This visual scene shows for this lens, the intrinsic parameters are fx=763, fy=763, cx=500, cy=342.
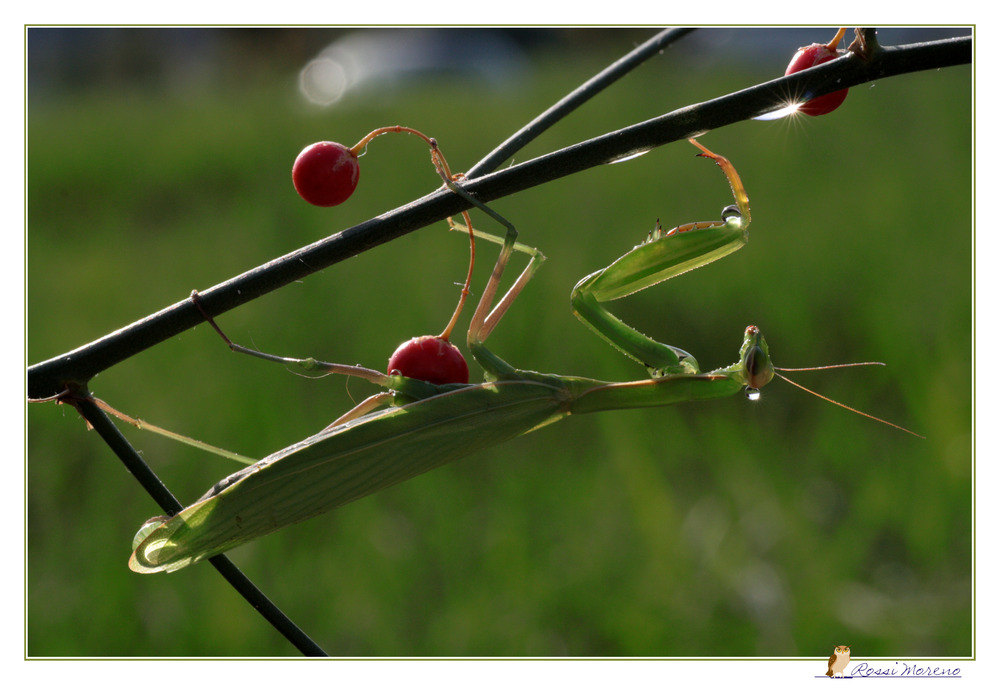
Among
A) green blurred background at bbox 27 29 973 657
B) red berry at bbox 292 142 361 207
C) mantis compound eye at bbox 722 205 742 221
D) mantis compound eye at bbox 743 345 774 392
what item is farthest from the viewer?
green blurred background at bbox 27 29 973 657

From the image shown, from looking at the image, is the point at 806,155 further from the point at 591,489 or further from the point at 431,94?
the point at 431,94

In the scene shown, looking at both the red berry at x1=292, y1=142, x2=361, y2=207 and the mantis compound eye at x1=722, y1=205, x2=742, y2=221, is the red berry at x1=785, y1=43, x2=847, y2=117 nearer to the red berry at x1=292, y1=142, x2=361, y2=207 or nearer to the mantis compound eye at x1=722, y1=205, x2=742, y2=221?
the mantis compound eye at x1=722, y1=205, x2=742, y2=221

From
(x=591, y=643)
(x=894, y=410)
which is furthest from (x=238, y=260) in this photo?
(x=894, y=410)

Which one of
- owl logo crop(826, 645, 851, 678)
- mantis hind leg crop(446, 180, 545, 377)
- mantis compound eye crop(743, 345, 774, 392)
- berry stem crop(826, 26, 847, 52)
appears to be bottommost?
owl logo crop(826, 645, 851, 678)

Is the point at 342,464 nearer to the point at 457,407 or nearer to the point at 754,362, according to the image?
the point at 457,407

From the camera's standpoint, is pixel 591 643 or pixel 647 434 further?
pixel 647 434

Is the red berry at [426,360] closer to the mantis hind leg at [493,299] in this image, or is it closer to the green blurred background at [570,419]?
the mantis hind leg at [493,299]

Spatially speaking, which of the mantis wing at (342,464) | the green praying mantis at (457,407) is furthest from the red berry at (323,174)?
the mantis wing at (342,464)

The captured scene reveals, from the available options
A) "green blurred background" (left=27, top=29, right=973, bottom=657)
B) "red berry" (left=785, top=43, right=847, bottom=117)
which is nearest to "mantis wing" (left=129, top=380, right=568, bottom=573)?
"green blurred background" (left=27, top=29, right=973, bottom=657)
